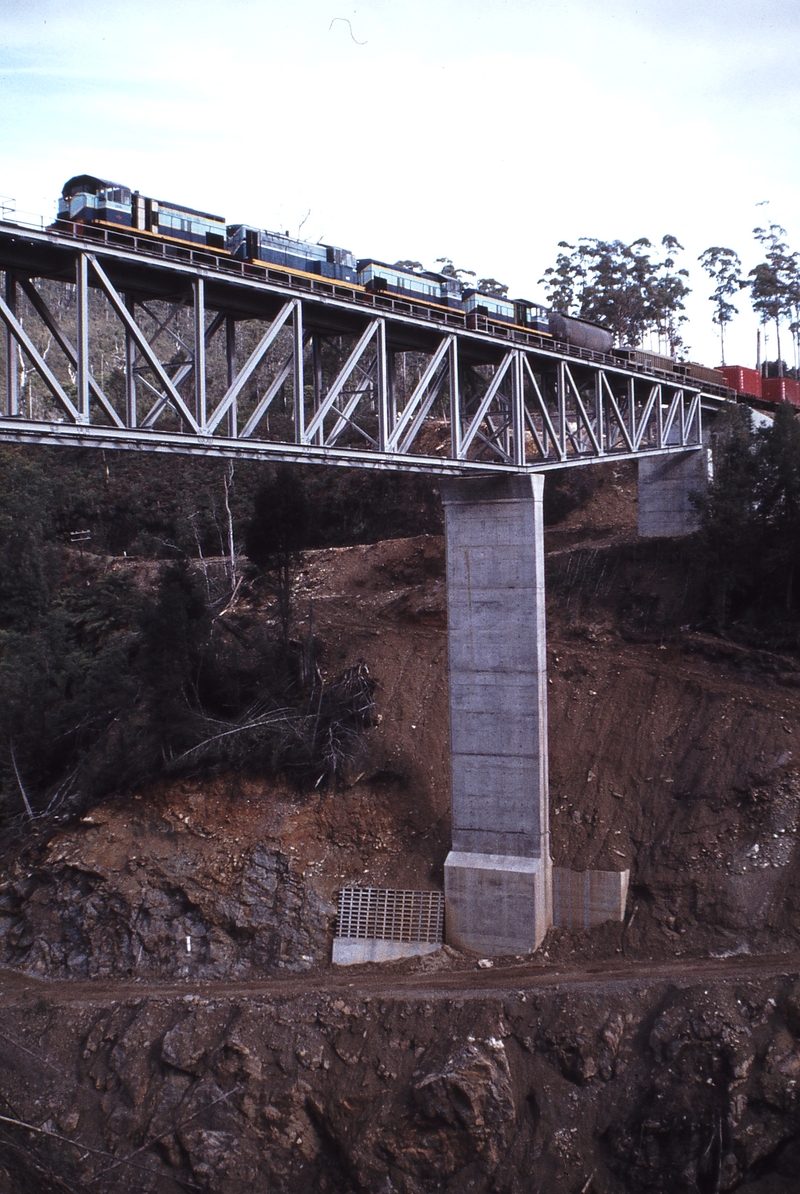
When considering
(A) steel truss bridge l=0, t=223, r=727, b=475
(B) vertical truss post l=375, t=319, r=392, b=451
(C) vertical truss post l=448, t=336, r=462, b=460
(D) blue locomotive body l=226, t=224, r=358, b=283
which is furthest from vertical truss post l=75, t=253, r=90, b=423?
(C) vertical truss post l=448, t=336, r=462, b=460

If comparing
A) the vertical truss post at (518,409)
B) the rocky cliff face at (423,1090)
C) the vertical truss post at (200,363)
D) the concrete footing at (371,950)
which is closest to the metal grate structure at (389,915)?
the concrete footing at (371,950)

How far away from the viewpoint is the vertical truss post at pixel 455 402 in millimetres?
21094

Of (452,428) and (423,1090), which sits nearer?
(423,1090)

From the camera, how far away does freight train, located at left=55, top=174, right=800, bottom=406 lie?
56.6 feet

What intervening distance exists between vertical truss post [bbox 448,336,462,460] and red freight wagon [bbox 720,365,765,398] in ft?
74.1

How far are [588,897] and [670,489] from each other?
766 inches

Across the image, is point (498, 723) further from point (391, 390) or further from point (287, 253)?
point (287, 253)

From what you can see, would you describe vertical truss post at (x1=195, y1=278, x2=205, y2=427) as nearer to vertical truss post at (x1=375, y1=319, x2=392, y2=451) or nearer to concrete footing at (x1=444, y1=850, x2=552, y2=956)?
vertical truss post at (x1=375, y1=319, x2=392, y2=451)

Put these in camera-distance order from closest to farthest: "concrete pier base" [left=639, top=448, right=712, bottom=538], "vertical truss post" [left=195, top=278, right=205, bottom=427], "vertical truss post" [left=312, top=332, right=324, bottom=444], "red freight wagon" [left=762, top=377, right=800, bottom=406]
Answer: "vertical truss post" [left=195, top=278, right=205, bottom=427] < "vertical truss post" [left=312, top=332, right=324, bottom=444] < "concrete pier base" [left=639, top=448, right=712, bottom=538] < "red freight wagon" [left=762, top=377, right=800, bottom=406]

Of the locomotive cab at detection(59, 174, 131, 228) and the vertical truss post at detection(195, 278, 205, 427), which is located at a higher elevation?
the locomotive cab at detection(59, 174, 131, 228)

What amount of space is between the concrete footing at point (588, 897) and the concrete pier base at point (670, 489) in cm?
1745

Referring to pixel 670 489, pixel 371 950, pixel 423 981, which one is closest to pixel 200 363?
pixel 371 950

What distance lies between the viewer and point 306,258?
20516mm

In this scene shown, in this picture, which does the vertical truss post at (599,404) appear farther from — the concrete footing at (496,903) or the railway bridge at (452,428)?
the concrete footing at (496,903)
